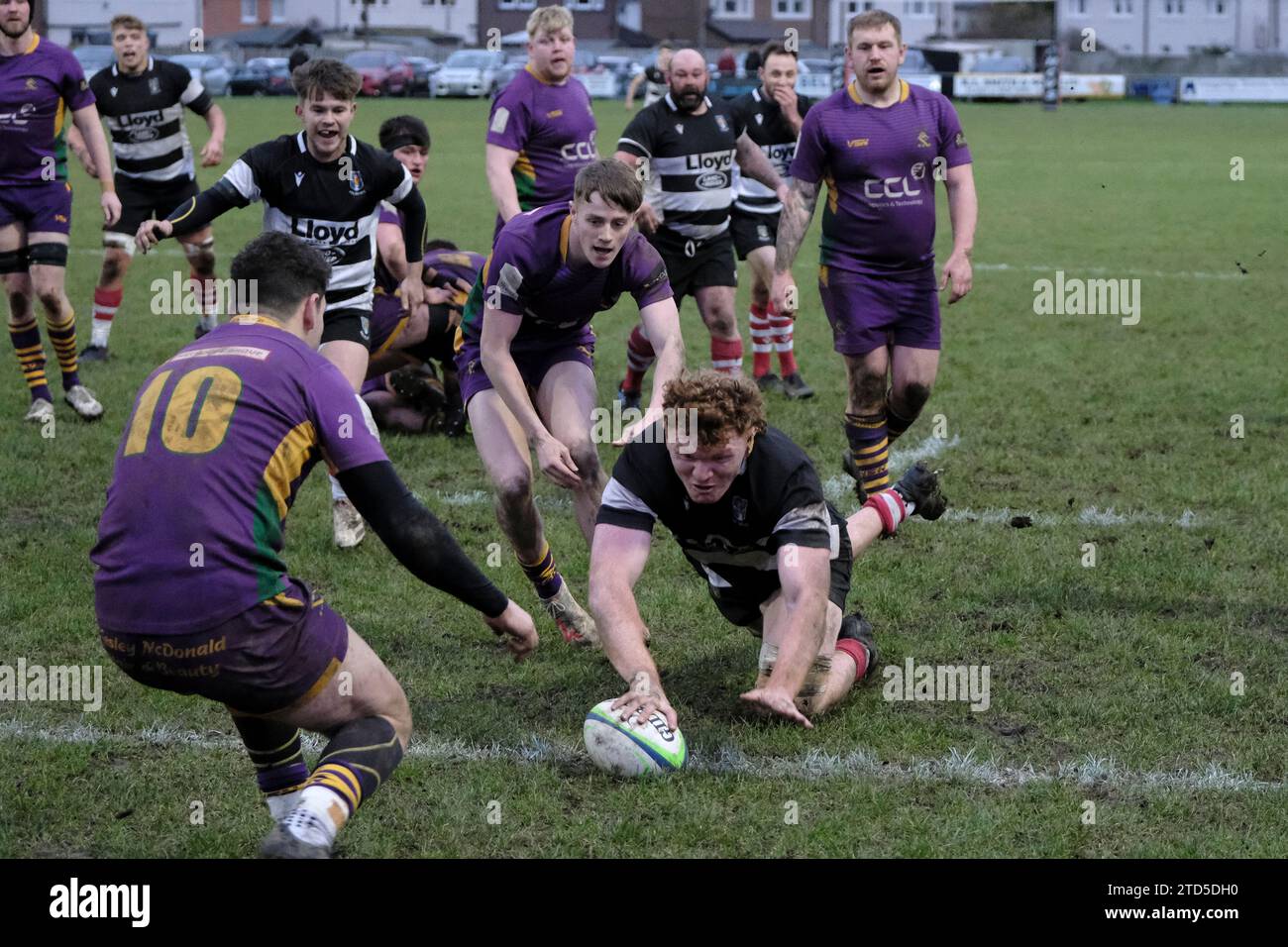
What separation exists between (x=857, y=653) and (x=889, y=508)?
2.87 feet

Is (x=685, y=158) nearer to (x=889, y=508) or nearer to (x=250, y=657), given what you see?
(x=889, y=508)

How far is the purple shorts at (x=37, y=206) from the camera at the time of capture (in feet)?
31.8

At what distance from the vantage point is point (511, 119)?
30.4ft

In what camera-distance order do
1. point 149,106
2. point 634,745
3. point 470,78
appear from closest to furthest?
point 634,745 < point 149,106 < point 470,78

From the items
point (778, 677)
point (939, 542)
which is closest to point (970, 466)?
point (939, 542)

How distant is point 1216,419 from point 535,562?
18.7ft

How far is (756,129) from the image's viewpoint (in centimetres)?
1157

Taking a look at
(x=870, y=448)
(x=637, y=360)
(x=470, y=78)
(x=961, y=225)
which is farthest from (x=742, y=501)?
(x=470, y=78)

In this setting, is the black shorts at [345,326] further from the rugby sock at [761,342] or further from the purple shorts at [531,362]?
the rugby sock at [761,342]

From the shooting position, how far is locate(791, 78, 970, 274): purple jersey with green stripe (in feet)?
24.8

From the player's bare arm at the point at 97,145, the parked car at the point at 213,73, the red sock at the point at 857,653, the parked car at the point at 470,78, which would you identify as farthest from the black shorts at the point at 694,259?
the parked car at the point at 213,73

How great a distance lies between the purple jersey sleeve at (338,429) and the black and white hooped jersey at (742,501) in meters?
1.47

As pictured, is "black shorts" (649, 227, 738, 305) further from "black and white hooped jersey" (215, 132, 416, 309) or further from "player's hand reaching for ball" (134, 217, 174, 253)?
"player's hand reaching for ball" (134, 217, 174, 253)
